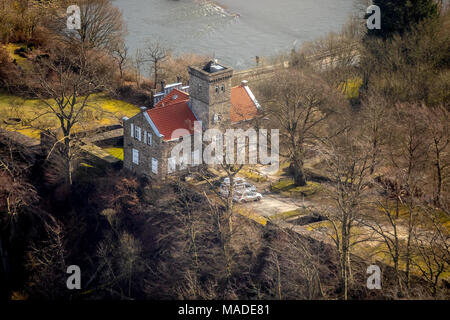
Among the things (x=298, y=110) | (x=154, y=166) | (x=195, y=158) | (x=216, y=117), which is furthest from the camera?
(x=298, y=110)

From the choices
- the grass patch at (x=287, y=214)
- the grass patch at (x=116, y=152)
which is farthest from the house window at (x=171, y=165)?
the grass patch at (x=287, y=214)

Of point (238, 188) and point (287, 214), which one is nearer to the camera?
point (287, 214)

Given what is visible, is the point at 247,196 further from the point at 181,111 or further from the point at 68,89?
the point at 68,89

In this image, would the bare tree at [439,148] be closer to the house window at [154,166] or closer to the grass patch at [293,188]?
the grass patch at [293,188]

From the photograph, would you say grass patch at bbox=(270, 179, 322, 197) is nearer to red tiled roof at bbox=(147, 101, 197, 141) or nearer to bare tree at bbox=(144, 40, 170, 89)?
red tiled roof at bbox=(147, 101, 197, 141)

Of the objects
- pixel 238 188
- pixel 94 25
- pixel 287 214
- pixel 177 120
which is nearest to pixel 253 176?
pixel 238 188

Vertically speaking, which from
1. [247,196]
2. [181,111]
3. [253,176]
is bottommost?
[247,196]

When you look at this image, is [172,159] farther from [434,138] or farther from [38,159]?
[434,138]

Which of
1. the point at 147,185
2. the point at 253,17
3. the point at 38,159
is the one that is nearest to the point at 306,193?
the point at 147,185

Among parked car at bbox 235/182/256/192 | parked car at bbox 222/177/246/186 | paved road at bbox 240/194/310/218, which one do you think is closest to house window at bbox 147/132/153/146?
parked car at bbox 222/177/246/186
